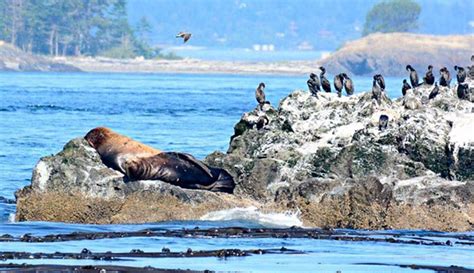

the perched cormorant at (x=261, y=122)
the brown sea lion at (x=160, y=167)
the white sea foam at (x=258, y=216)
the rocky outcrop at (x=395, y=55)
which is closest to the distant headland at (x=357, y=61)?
the rocky outcrop at (x=395, y=55)

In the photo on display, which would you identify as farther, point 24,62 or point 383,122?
point 24,62

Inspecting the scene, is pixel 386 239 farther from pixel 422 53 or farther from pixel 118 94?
pixel 422 53

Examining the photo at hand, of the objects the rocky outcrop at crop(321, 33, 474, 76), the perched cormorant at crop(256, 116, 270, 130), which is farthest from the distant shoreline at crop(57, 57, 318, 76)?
the perched cormorant at crop(256, 116, 270, 130)

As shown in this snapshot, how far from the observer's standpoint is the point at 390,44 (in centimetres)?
18038

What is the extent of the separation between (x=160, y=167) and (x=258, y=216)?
2030mm

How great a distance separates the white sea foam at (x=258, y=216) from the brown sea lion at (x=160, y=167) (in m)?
0.72

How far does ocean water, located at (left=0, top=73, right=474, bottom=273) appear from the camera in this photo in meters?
21.8

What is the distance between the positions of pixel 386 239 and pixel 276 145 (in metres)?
4.28

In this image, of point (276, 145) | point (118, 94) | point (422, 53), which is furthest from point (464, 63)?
point (276, 145)

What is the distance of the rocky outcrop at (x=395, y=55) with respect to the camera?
177 m

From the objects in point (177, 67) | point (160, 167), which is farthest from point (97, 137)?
point (177, 67)

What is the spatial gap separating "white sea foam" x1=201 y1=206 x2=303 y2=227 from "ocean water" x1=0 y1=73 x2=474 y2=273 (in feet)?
0.11

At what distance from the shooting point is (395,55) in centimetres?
17912

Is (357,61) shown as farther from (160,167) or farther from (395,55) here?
(160,167)
